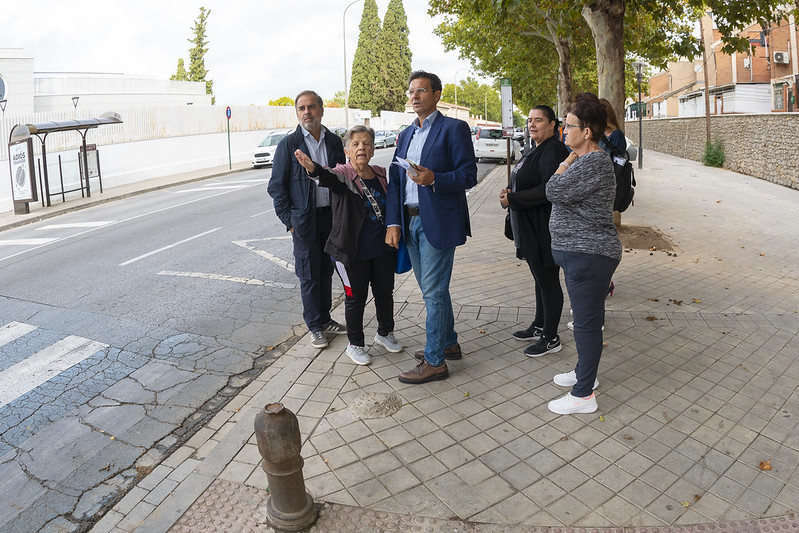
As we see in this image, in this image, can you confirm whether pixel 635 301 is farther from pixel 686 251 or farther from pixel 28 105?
pixel 28 105

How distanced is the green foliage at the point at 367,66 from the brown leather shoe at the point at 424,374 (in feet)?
226

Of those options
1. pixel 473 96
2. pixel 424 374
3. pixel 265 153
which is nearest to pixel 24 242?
pixel 424 374

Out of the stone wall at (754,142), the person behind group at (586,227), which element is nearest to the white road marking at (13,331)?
the person behind group at (586,227)

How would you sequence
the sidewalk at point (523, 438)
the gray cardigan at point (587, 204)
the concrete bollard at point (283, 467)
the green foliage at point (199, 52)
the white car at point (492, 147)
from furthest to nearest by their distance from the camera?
the green foliage at point (199, 52), the white car at point (492, 147), the gray cardigan at point (587, 204), the sidewalk at point (523, 438), the concrete bollard at point (283, 467)

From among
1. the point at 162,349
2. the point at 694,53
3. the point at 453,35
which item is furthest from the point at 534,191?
the point at 453,35

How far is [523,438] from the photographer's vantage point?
143 inches

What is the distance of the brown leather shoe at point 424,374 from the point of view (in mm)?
4380

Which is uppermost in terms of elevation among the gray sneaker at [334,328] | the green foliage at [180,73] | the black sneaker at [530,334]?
the green foliage at [180,73]

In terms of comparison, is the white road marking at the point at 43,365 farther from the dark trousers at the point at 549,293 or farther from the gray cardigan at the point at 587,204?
the gray cardigan at the point at 587,204

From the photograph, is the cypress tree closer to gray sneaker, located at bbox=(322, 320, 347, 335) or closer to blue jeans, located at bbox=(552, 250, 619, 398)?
gray sneaker, located at bbox=(322, 320, 347, 335)

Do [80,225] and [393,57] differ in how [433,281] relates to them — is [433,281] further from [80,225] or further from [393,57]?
[393,57]

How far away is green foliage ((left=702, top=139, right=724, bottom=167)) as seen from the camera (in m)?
27.0

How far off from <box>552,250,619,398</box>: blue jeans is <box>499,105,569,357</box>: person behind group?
749 mm

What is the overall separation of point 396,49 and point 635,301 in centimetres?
7069
